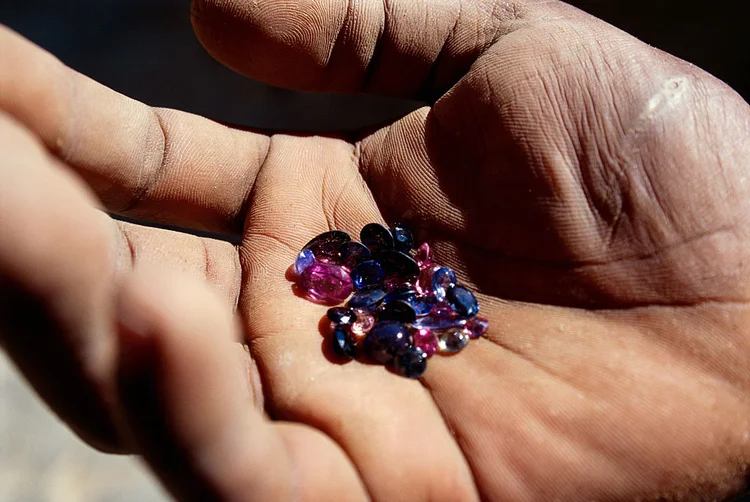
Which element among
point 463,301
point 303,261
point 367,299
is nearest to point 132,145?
point 303,261

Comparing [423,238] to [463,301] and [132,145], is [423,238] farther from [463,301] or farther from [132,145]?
[132,145]

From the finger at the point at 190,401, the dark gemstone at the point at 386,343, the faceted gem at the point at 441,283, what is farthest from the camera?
the faceted gem at the point at 441,283

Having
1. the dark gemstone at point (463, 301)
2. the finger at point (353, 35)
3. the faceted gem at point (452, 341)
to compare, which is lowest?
the faceted gem at point (452, 341)

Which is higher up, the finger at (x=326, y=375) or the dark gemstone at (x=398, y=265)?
the dark gemstone at (x=398, y=265)

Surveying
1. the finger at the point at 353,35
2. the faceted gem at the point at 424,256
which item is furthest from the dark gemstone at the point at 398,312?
the finger at the point at 353,35

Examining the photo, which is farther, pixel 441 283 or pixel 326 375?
pixel 441 283

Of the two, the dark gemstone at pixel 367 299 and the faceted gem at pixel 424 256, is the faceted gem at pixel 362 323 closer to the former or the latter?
the dark gemstone at pixel 367 299

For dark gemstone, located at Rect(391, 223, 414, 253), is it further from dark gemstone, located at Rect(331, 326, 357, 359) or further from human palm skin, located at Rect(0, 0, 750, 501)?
dark gemstone, located at Rect(331, 326, 357, 359)
